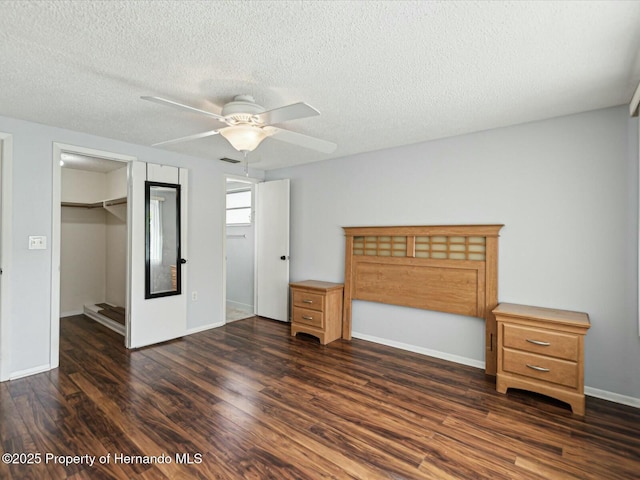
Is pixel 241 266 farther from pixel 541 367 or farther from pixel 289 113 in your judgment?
pixel 541 367

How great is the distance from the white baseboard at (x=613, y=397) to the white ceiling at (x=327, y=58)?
2253 millimetres

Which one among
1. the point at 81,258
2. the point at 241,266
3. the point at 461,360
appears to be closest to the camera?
the point at 461,360

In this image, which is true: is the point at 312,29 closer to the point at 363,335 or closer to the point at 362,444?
the point at 362,444

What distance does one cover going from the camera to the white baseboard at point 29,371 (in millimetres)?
2833

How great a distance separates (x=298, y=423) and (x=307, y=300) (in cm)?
187

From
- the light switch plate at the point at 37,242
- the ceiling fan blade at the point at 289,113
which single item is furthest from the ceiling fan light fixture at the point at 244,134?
the light switch plate at the point at 37,242

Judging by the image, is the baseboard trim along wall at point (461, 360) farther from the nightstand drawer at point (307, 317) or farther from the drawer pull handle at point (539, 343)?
the drawer pull handle at point (539, 343)

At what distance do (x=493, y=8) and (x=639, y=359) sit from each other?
2709mm

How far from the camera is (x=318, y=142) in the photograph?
2508 mm

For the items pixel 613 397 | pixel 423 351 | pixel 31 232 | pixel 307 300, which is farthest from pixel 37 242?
pixel 613 397

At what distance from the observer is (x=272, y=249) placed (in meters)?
4.78

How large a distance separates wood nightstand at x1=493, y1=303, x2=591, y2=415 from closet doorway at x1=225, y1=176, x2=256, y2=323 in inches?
141

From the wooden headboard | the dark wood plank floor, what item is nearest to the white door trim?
the dark wood plank floor

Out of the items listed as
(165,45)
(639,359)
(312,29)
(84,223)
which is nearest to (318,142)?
(312,29)
